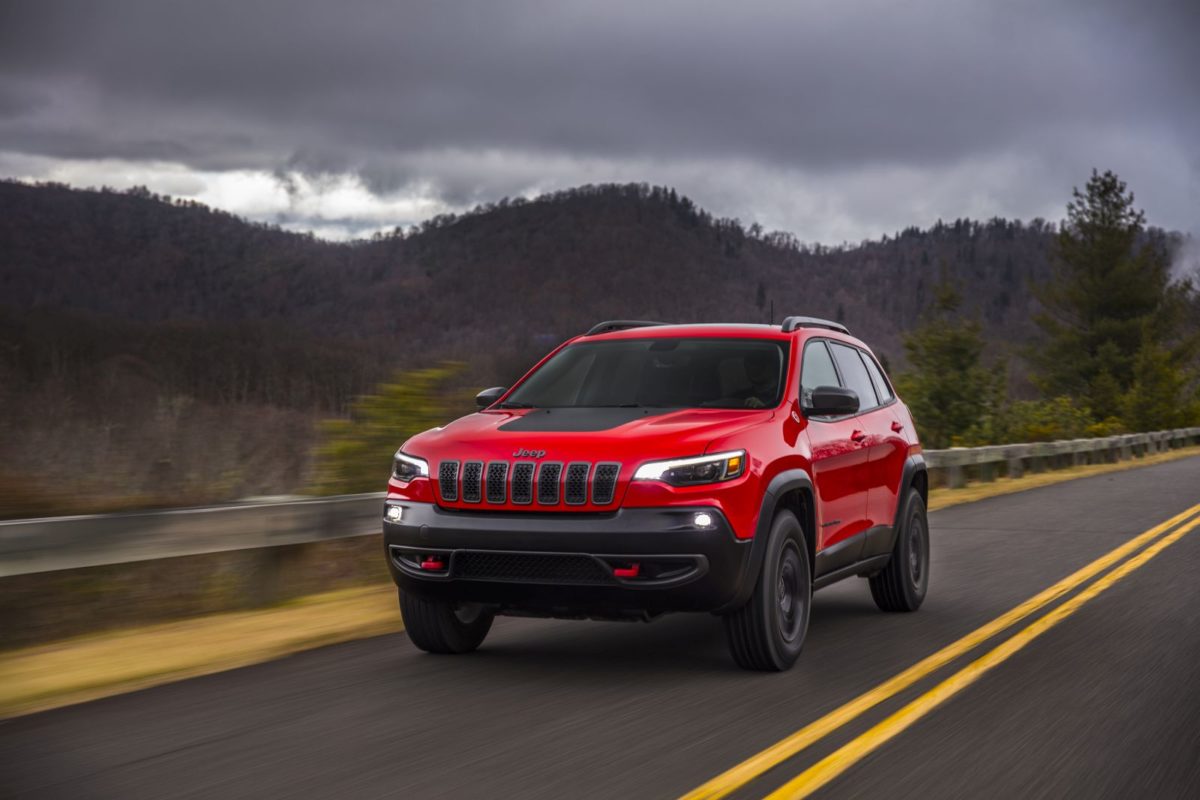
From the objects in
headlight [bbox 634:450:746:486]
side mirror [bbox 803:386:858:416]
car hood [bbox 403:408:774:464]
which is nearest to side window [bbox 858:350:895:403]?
side mirror [bbox 803:386:858:416]

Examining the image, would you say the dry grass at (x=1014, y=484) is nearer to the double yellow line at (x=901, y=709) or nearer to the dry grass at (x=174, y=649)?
the double yellow line at (x=901, y=709)

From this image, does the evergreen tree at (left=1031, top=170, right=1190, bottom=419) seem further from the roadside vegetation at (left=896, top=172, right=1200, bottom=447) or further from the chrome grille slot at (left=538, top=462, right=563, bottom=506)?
the chrome grille slot at (left=538, top=462, right=563, bottom=506)

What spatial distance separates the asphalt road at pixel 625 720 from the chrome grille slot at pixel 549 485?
917 millimetres

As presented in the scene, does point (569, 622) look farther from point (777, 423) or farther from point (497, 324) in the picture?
point (497, 324)

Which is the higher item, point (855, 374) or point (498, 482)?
point (855, 374)

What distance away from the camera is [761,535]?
20.7ft

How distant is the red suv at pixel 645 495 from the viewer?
6035mm

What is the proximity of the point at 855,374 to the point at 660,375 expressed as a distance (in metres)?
1.76

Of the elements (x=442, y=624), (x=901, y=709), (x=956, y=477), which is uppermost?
(x=442, y=624)

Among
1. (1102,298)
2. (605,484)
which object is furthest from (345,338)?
(605,484)

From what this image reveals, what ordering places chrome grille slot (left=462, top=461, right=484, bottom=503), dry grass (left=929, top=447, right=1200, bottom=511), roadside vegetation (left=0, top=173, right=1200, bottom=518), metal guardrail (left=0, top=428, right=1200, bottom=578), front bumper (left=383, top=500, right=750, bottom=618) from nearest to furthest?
front bumper (left=383, top=500, right=750, bottom=618), chrome grille slot (left=462, top=461, right=484, bottom=503), metal guardrail (left=0, top=428, right=1200, bottom=578), roadside vegetation (left=0, top=173, right=1200, bottom=518), dry grass (left=929, top=447, right=1200, bottom=511)

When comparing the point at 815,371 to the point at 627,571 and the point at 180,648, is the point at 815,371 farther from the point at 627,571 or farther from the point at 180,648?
the point at 180,648

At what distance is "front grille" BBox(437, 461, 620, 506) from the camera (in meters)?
6.06

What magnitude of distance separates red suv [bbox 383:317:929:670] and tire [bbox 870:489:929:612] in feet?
3.46
